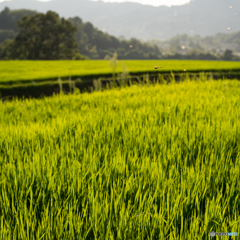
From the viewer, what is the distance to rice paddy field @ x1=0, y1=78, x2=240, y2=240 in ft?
3.08

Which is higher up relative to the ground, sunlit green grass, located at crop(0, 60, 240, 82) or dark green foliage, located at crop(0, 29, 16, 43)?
dark green foliage, located at crop(0, 29, 16, 43)

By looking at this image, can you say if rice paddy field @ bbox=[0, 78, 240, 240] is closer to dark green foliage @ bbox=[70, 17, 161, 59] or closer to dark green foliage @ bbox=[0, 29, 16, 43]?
dark green foliage @ bbox=[70, 17, 161, 59]

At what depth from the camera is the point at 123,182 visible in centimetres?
120

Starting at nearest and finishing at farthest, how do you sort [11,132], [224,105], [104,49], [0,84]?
[11,132] → [224,105] → [0,84] → [104,49]

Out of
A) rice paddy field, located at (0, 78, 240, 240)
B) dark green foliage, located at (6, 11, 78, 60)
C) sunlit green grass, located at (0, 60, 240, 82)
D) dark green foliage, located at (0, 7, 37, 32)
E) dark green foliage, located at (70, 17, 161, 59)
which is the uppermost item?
dark green foliage, located at (0, 7, 37, 32)

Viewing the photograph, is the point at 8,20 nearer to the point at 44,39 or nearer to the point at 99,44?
the point at 99,44

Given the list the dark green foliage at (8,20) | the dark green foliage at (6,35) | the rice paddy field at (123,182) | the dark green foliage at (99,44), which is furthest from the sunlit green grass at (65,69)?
the dark green foliage at (8,20)

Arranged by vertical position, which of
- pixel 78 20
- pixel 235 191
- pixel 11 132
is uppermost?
pixel 78 20

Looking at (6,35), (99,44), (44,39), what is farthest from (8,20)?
(44,39)

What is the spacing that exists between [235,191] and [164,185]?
411 millimetres

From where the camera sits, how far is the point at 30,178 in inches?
53.9

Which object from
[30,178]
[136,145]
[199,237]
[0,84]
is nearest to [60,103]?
[136,145]

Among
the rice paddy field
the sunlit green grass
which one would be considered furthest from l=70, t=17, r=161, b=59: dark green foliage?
the rice paddy field

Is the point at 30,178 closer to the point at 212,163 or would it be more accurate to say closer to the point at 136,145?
the point at 136,145
